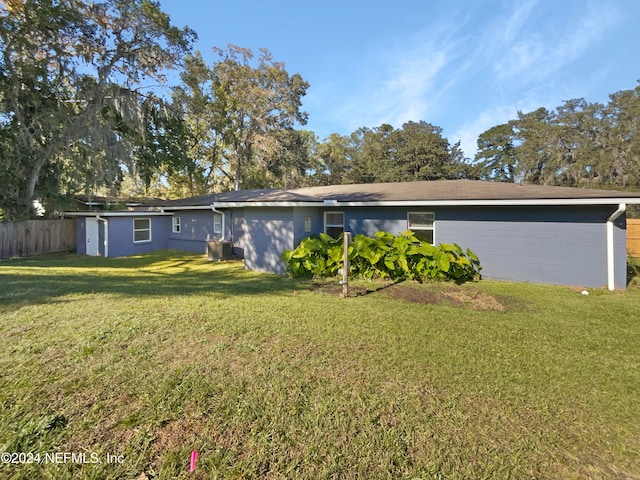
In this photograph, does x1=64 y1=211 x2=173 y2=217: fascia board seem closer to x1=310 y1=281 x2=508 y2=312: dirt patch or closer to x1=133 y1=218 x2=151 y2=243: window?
x1=133 y1=218 x2=151 y2=243: window

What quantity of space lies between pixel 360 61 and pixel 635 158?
1068 inches

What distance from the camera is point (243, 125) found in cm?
2394

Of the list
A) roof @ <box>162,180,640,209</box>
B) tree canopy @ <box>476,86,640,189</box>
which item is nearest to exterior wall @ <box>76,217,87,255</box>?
roof @ <box>162,180,640,209</box>

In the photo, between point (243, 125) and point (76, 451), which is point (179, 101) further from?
point (76, 451)

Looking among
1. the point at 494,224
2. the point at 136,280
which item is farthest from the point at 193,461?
the point at 494,224

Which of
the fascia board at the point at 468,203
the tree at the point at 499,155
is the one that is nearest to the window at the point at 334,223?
the fascia board at the point at 468,203

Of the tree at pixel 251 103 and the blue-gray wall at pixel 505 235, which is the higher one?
the tree at pixel 251 103

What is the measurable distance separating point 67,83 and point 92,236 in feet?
20.9

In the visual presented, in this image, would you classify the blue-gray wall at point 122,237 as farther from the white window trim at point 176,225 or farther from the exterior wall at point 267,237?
the exterior wall at point 267,237

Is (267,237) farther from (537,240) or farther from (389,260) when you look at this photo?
(537,240)

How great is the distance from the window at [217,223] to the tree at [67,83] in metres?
4.41

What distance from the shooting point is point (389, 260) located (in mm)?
7586

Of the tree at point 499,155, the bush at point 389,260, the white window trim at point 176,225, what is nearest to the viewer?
the bush at point 389,260

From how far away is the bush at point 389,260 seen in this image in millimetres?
7543
